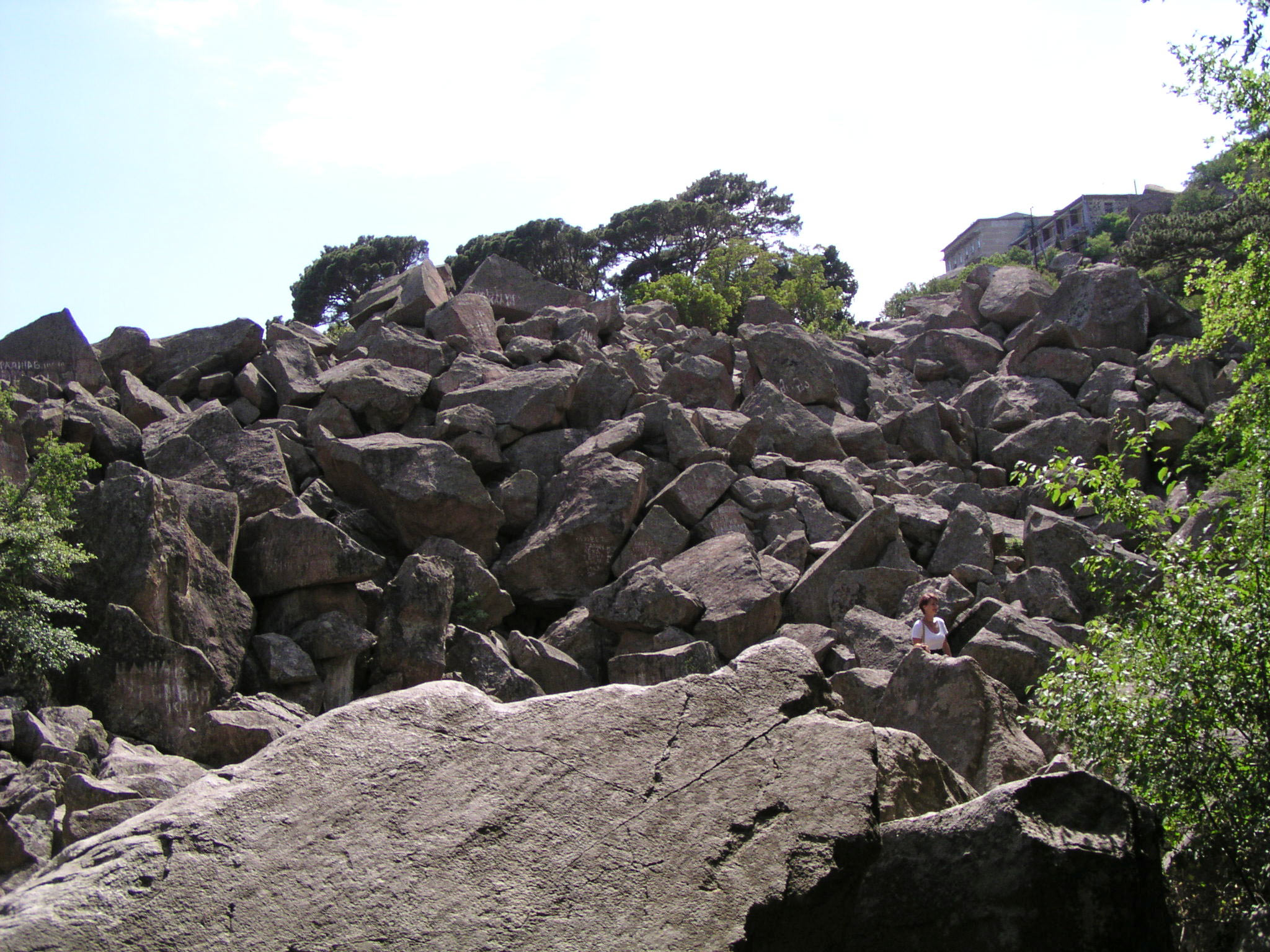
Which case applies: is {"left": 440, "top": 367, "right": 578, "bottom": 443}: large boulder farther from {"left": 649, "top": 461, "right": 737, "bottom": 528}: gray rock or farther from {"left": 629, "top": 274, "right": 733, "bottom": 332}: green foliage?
{"left": 629, "top": 274, "right": 733, "bottom": 332}: green foliage

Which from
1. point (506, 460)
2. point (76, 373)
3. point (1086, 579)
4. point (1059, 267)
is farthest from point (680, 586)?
point (1059, 267)

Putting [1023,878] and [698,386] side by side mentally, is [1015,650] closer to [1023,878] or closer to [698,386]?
[1023,878]

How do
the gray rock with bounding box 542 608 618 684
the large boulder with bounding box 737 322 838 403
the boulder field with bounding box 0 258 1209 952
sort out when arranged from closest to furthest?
the boulder field with bounding box 0 258 1209 952 < the gray rock with bounding box 542 608 618 684 < the large boulder with bounding box 737 322 838 403

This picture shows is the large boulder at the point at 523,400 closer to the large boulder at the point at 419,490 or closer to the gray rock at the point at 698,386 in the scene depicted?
the large boulder at the point at 419,490

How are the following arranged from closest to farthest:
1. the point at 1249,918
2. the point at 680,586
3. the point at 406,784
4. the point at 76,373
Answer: the point at 406,784 < the point at 1249,918 < the point at 680,586 < the point at 76,373

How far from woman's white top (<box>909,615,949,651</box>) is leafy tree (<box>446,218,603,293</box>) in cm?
3606

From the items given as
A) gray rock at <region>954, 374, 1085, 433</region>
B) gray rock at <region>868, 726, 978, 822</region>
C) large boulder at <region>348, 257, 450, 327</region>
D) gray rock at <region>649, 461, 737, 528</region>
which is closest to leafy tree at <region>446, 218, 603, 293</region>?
large boulder at <region>348, 257, 450, 327</region>

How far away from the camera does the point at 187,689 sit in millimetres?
9438

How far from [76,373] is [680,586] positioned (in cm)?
1035

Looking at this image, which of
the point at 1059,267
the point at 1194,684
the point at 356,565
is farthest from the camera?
the point at 1059,267

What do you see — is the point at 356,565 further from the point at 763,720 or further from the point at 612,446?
the point at 763,720

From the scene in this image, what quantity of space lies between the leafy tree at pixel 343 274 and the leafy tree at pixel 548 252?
12.2 feet

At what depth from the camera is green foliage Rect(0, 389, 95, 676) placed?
8.67m

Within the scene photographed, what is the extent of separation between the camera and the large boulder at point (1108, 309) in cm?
2216
